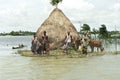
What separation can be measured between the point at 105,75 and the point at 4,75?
15.6ft

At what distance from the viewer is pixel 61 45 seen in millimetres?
32406

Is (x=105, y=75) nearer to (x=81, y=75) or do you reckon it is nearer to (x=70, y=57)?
(x=81, y=75)

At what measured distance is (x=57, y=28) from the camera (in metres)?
33.0

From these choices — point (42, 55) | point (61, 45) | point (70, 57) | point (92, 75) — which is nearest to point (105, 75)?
point (92, 75)

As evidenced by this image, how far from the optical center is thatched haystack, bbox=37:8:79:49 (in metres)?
32.5

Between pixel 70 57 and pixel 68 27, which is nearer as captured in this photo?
pixel 70 57

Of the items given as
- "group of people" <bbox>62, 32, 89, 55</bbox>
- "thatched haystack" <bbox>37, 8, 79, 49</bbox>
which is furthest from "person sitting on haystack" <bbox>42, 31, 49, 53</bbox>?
"thatched haystack" <bbox>37, 8, 79, 49</bbox>

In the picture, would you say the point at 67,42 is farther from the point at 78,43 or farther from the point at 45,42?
the point at 78,43

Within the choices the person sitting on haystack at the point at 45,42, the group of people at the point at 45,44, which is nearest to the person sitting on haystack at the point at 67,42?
the group of people at the point at 45,44

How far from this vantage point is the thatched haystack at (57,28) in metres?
32.5

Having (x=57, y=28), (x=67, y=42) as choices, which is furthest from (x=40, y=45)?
(x=57, y=28)

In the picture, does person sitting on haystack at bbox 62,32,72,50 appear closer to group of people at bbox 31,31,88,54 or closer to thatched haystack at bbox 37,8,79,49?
group of people at bbox 31,31,88,54

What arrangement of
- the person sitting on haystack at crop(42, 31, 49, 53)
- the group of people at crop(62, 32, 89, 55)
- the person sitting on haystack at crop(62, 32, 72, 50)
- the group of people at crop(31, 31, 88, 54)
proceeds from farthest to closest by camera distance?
the person sitting on haystack at crop(62, 32, 72, 50) < the person sitting on haystack at crop(42, 31, 49, 53) < the group of people at crop(31, 31, 88, 54) < the group of people at crop(62, 32, 89, 55)

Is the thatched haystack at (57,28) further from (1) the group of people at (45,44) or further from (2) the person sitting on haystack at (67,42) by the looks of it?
(2) the person sitting on haystack at (67,42)
